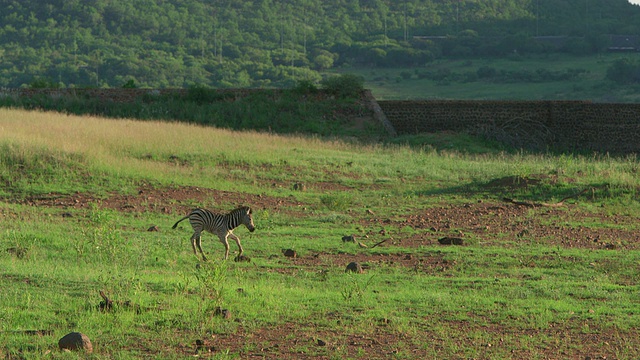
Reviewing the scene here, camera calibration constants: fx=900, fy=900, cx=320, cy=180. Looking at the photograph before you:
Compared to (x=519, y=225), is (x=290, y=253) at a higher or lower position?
higher

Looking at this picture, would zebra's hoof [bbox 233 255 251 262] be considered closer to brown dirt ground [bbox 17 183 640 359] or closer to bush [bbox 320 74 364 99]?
brown dirt ground [bbox 17 183 640 359]

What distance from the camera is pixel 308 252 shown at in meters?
12.9

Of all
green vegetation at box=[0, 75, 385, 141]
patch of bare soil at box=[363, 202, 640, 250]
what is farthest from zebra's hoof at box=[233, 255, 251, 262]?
green vegetation at box=[0, 75, 385, 141]

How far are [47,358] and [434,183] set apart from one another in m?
14.9

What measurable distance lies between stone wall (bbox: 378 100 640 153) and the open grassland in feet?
29.8

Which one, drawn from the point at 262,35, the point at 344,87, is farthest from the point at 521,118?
the point at 262,35

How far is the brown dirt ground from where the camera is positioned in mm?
7875

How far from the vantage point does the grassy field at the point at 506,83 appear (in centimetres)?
7631

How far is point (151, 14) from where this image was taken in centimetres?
9762

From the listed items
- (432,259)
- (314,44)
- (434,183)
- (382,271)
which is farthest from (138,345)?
(314,44)

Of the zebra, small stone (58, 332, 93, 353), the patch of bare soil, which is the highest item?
the zebra

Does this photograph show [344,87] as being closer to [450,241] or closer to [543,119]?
[543,119]

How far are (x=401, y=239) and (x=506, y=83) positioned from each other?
72.1 metres

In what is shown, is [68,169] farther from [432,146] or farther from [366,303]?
[432,146]
